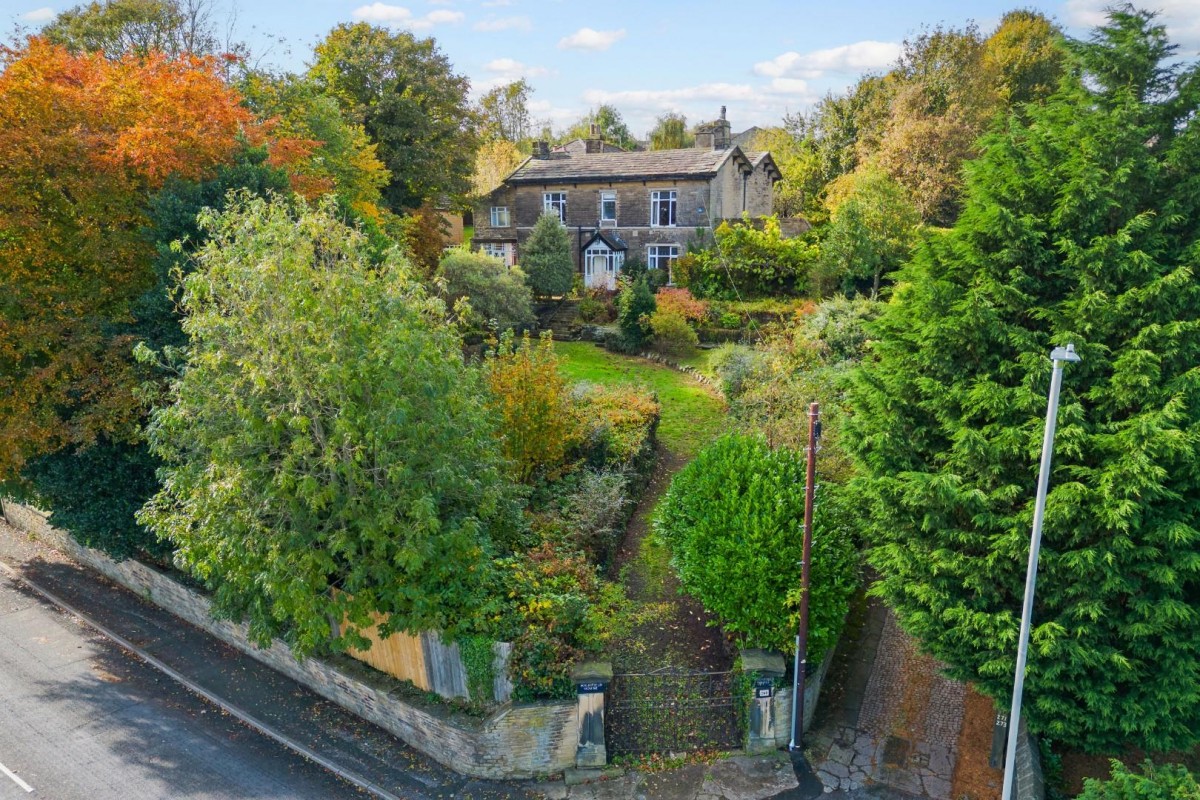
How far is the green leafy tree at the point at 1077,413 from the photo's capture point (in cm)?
915

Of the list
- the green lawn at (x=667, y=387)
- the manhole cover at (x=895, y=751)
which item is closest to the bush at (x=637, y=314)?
the green lawn at (x=667, y=387)

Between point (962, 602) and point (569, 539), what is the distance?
7.15 metres

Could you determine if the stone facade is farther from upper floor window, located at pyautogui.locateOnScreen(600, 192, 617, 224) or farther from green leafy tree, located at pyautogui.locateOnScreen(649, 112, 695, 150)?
green leafy tree, located at pyautogui.locateOnScreen(649, 112, 695, 150)

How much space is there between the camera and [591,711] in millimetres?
11164

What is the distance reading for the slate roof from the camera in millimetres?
37594

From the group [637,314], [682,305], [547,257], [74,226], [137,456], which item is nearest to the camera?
[137,456]

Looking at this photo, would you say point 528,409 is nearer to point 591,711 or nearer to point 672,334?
point 591,711

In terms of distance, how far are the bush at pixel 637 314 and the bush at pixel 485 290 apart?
4356 millimetres

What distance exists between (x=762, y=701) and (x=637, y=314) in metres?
A: 21.7

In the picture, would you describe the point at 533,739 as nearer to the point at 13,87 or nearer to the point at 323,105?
the point at 13,87

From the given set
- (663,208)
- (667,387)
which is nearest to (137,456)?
(667,387)

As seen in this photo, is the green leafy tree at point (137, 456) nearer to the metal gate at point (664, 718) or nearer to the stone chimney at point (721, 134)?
the metal gate at point (664, 718)

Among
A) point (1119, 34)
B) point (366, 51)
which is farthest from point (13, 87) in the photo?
point (366, 51)

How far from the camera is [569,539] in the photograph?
586 inches
